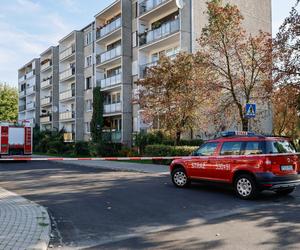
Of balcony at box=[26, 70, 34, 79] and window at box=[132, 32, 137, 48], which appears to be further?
balcony at box=[26, 70, 34, 79]

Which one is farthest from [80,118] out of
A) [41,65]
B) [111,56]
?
[41,65]

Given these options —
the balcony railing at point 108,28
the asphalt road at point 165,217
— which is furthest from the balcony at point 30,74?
the asphalt road at point 165,217

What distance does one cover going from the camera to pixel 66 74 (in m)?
44.9

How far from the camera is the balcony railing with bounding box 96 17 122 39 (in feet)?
111

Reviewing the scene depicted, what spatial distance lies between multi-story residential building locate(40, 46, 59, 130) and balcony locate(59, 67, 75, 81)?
410 cm

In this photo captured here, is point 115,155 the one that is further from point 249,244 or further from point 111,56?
point 249,244

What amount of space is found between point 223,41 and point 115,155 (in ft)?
48.7

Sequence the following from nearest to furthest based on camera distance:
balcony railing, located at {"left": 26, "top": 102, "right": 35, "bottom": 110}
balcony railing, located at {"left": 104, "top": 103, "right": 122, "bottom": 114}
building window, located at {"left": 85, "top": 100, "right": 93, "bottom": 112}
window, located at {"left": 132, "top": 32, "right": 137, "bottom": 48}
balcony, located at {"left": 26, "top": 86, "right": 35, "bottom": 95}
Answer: window, located at {"left": 132, "top": 32, "right": 137, "bottom": 48}
balcony railing, located at {"left": 104, "top": 103, "right": 122, "bottom": 114}
building window, located at {"left": 85, "top": 100, "right": 93, "bottom": 112}
balcony railing, located at {"left": 26, "top": 102, "right": 35, "bottom": 110}
balcony, located at {"left": 26, "top": 86, "right": 35, "bottom": 95}

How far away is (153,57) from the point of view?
3147 centimetres

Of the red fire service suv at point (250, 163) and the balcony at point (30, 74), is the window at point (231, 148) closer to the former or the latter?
the red fire service suv at point (250, 163)

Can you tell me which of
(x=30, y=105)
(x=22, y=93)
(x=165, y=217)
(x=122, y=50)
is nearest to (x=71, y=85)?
(x=122, y=50)

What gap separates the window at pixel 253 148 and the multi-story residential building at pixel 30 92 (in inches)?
2045

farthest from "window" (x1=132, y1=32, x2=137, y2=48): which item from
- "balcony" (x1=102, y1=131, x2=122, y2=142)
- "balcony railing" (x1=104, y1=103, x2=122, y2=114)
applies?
"balcony" (x1=102, y1=131, x2=122, y2=142)

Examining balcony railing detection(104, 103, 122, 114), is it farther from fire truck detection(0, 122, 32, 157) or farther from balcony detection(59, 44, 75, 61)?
balcony detection(59, 44, 75, 61)
